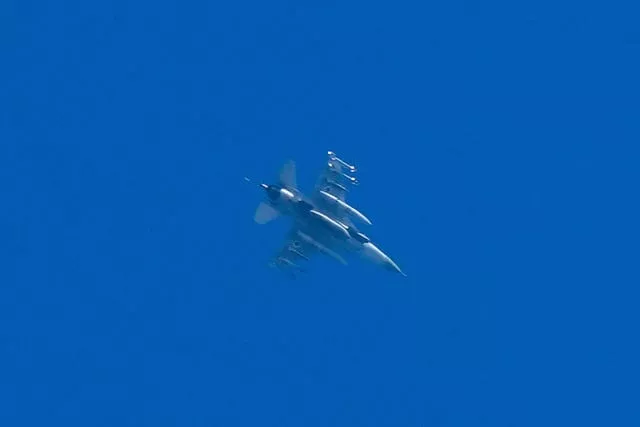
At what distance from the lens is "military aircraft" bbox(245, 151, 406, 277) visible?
127375mm

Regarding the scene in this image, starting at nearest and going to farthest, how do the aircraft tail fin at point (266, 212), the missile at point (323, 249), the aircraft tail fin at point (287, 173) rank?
the aircraft tail fin at point (287, 173) → the aircraft tail fin at point (266, 212) → the missile at point (323, 249)

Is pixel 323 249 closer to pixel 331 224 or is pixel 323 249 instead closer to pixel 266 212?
pixel 331 224

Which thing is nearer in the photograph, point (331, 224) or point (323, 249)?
point (331, 224)

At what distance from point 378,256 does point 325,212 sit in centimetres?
525

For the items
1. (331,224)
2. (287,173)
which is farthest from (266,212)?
(331,224)

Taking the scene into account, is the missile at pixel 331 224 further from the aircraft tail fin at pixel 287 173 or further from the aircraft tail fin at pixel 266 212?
the aircraft tail fin at pixel 266 212

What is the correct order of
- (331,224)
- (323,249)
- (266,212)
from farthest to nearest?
(323,249), (266,212), (331,224)

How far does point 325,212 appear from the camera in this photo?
12812cm

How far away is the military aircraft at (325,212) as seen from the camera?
418ft

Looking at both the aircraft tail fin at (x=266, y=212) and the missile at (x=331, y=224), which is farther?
the aircraft tail fin at (x=266, y=212)

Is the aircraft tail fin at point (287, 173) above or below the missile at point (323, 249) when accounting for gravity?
above

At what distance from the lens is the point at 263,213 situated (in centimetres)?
12825

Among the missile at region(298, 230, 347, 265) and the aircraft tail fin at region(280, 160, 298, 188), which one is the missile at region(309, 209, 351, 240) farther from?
the aircraft tail fin at region(280, 160, 298, 188)

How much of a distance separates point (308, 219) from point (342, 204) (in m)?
2.69
